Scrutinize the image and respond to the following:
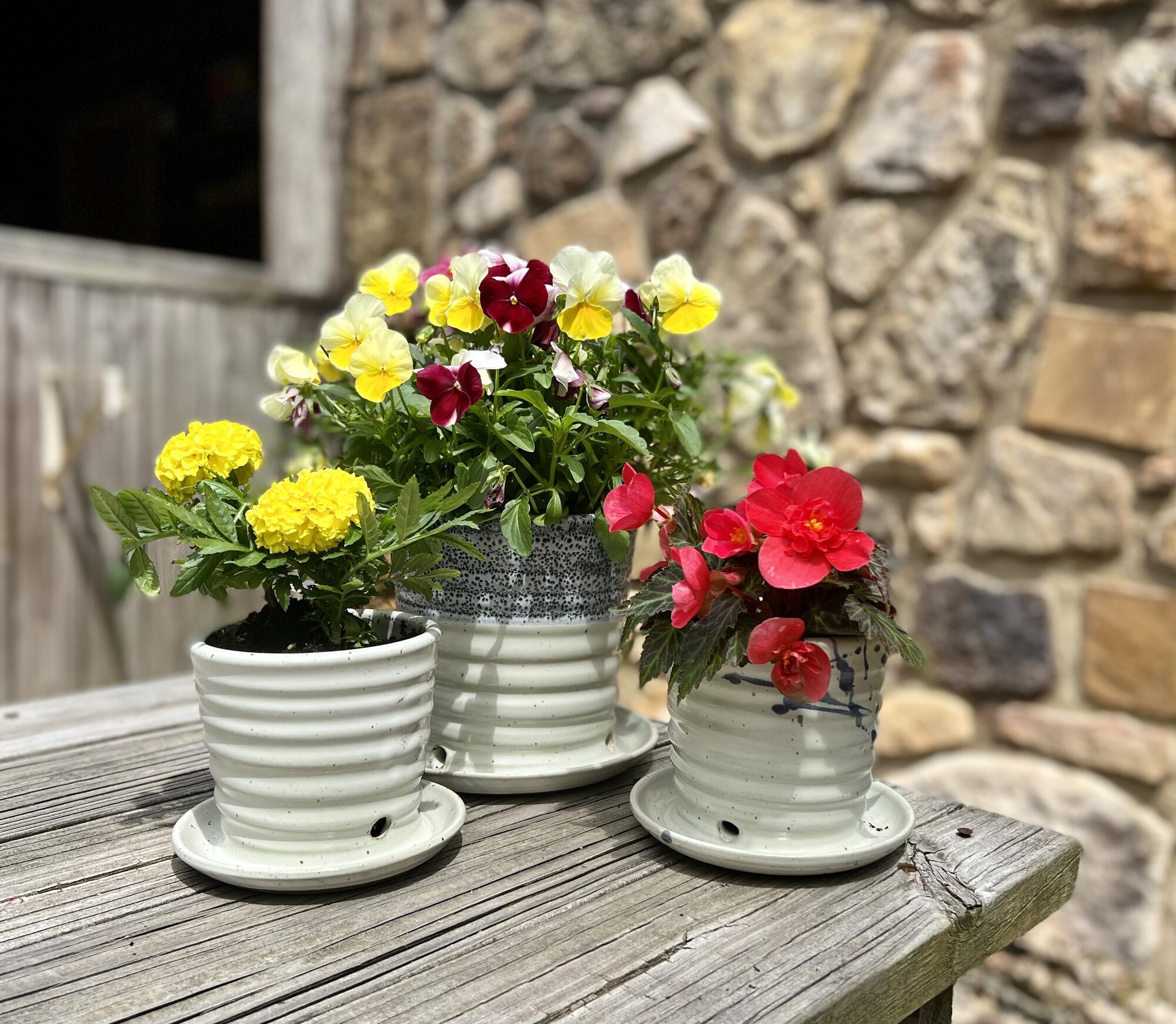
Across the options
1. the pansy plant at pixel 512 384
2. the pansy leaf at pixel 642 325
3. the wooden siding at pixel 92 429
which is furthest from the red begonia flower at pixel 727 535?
the wooden siding at pixel 92 429

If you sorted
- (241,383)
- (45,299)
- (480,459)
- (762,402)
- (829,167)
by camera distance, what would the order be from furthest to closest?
(241,383), (45,299), (829,167), (762,402), (480,459)

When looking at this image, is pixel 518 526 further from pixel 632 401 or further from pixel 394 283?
pixel 394 283

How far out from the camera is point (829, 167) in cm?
220

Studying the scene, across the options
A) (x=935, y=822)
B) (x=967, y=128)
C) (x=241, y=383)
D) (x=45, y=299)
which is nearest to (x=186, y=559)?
(x=935, y=822)

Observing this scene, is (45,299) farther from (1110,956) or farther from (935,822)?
(1110,956)

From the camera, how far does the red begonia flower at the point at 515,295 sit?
0.86 meters

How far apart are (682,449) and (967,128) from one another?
1.31 metres

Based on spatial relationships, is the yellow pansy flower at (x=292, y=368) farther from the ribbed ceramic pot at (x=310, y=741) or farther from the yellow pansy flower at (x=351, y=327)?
the ribbed ceramic pot at (x=310, y=741)

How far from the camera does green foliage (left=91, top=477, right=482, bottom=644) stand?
774 mm

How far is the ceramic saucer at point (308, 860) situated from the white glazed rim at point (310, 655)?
15 cm

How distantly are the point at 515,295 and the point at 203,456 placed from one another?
0.29 meters

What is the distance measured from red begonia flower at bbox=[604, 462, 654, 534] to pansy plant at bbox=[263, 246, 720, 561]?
23 mm

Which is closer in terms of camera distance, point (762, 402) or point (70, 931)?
point (70, 931)

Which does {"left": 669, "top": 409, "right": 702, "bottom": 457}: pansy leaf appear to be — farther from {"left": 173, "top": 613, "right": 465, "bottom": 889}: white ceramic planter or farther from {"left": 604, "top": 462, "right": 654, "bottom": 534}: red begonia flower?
{"left": 173, "top": 613, "right": 465, "bottom": 889}: white ceramic planter
